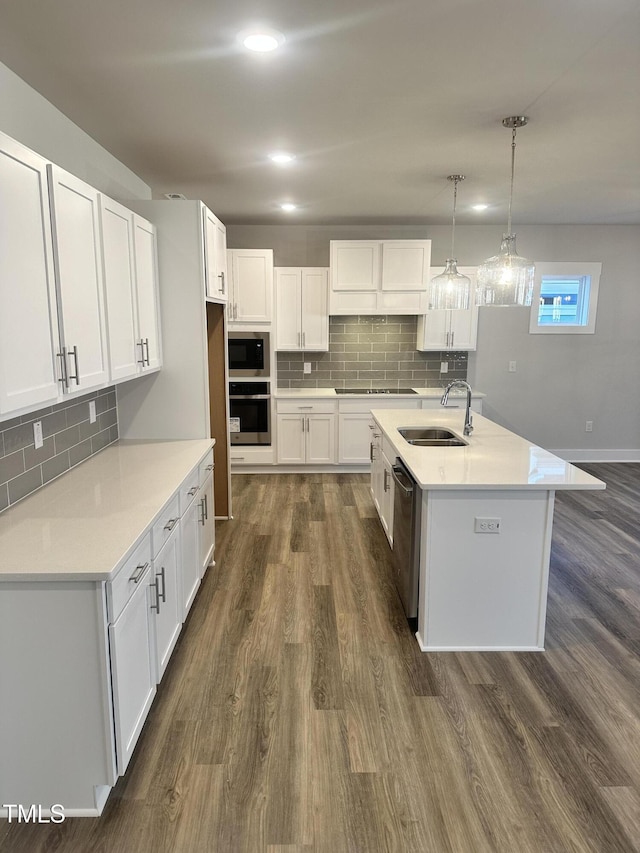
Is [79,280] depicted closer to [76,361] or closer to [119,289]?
[76,361]

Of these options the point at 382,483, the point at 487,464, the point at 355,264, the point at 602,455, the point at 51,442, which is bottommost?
the point at 602,455

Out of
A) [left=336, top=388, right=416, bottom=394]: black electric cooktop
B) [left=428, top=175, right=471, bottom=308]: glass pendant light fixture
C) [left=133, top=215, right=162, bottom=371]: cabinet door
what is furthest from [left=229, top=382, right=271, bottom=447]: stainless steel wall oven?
[left=428, top=175, right=471, bottom=308]: glass pendant light fixture

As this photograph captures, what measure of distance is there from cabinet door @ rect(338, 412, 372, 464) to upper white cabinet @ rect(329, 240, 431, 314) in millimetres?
1096

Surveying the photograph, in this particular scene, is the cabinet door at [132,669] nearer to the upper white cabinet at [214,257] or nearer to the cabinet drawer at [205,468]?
the cabinet drawer at [205,468]

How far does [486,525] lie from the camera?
271 cm

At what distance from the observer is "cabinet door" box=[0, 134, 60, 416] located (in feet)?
5.77

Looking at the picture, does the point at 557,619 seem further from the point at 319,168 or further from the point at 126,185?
the point at 126,185

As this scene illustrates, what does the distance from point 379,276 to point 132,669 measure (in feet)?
15.0

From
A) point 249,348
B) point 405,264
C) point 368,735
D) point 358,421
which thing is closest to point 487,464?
point 368,735

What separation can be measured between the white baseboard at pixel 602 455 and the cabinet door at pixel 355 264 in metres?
2.96

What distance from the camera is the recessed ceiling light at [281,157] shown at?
11.1ft

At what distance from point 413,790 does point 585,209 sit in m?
5.12

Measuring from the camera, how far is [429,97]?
8.36 ft

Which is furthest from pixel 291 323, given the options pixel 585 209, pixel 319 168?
pixel 585 209
